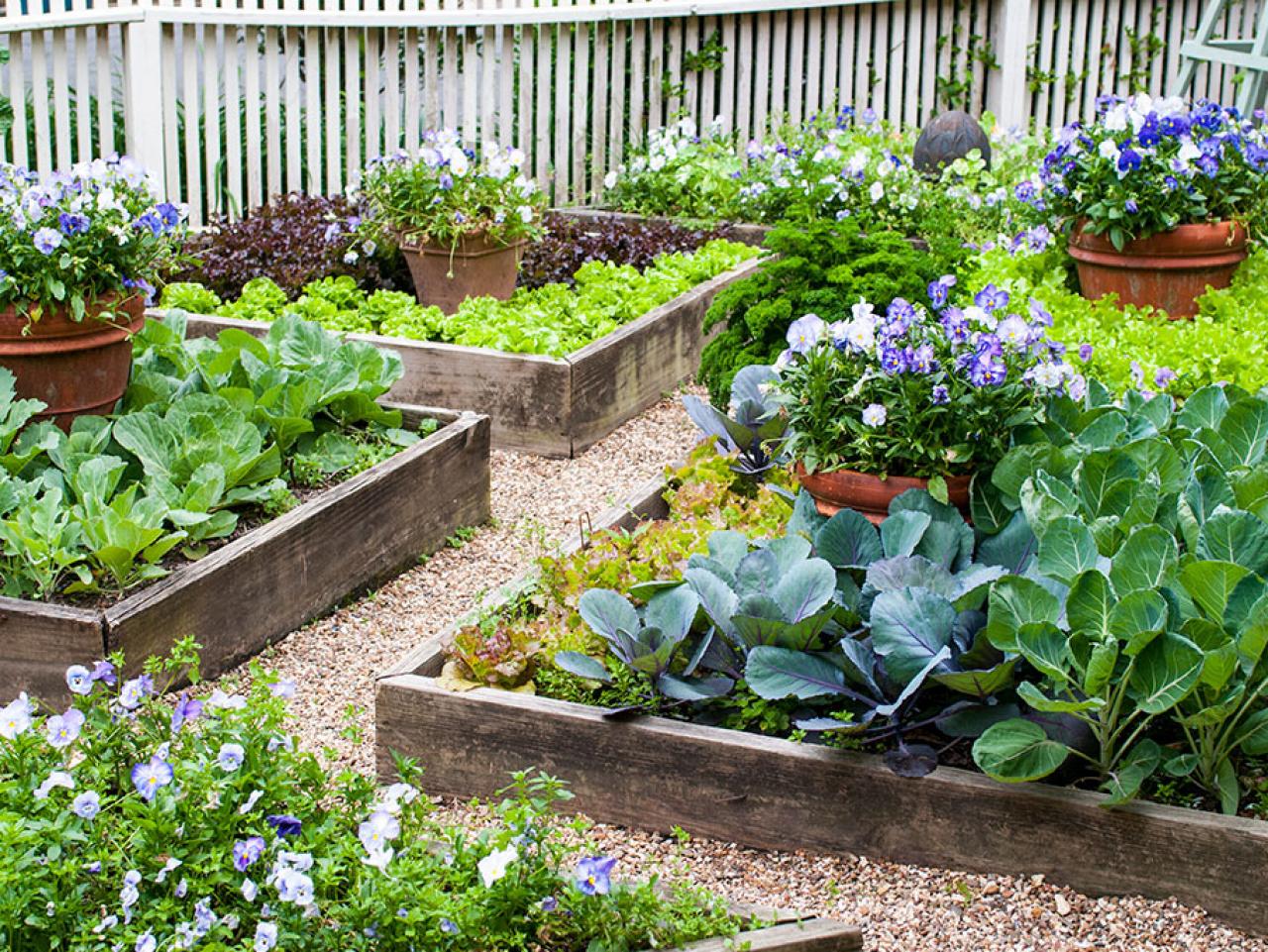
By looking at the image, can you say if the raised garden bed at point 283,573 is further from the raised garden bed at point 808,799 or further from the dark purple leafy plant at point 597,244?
the dark purple leafy plant at point 597,244

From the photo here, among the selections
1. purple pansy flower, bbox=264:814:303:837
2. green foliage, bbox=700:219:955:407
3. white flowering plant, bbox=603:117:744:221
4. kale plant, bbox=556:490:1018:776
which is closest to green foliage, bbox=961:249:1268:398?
green foliage, bbox=700:219:955:407

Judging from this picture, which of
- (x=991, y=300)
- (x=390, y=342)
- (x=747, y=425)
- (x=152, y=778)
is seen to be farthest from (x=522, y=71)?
(x=152, y=778)

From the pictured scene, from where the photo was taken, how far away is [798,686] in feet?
10.9

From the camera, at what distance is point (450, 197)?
268 inches

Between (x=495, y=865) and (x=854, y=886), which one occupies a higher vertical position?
(x=495, y=865)

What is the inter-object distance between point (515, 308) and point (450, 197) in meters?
0.57

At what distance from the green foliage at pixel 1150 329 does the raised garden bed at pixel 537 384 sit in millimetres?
1456

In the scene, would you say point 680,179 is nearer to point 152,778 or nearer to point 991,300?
point 991,300

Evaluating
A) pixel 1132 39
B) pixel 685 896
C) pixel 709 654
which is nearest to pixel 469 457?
pixel 709 654

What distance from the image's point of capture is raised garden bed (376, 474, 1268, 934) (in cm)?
303

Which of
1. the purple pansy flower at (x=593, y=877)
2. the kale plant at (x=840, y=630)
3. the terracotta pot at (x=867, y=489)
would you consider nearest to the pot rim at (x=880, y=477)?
the terracotta pot at (x=867, y=489)

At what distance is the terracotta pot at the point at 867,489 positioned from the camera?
385cm

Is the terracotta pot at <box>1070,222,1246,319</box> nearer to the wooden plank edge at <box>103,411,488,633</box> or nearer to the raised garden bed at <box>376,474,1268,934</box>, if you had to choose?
the wooden plank edge at <box>103,411,488,633</box>

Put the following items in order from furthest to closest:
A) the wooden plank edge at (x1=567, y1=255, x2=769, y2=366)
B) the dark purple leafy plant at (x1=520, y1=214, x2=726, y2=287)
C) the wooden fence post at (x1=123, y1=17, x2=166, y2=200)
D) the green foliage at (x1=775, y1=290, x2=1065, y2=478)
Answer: the wooden fence post at (x1=123, y1=17, x2=166, y2=200), the dark purple leafy plant at (x1=520, y1=214, x2=726, y2=287), the wooden plank edge at (x1=567, y1=255, x2=769, y2=366), the green foliage at (x1=775, y1=290, x2=1065, y2=478)
